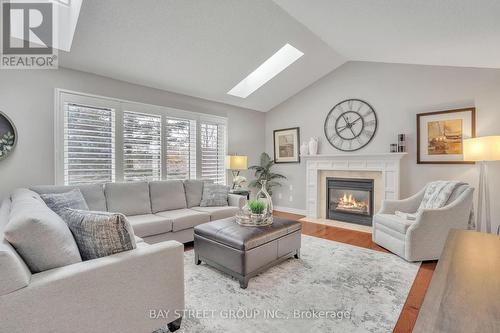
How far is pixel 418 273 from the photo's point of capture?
2.78m

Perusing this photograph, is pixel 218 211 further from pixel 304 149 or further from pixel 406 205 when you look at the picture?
pixel 406 205

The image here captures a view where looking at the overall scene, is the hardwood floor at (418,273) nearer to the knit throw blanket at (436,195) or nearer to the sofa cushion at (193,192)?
the knit throw blanket at (436,195)

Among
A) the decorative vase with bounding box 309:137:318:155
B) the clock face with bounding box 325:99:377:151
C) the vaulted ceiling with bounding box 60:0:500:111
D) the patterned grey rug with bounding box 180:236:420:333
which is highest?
the vaulted ceiling with bounding box 60:0:500:111

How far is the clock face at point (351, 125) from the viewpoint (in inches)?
191

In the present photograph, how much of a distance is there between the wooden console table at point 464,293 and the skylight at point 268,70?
160 inches

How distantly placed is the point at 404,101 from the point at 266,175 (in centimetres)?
320

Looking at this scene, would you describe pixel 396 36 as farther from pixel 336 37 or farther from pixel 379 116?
pixel 379 116

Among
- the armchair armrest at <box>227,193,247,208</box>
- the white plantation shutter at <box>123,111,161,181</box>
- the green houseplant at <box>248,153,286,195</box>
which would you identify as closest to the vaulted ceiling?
the white plantation shutter at <box>123,111,161,181</box>

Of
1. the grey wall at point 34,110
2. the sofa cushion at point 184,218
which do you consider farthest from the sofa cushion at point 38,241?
the grey wall at point 34,110

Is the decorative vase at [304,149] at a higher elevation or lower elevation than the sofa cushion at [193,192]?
higher

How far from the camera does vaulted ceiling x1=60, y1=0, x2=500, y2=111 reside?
8.14 feet

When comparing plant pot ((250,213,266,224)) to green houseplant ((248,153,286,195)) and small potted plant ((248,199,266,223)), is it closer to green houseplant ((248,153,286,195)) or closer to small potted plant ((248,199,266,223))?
small potted plant ((248,199,266,223))

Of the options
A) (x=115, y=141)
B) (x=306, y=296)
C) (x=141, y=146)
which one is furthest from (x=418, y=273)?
(x=115, y=141)

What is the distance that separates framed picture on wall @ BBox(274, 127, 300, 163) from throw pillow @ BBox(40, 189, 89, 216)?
4304mm
